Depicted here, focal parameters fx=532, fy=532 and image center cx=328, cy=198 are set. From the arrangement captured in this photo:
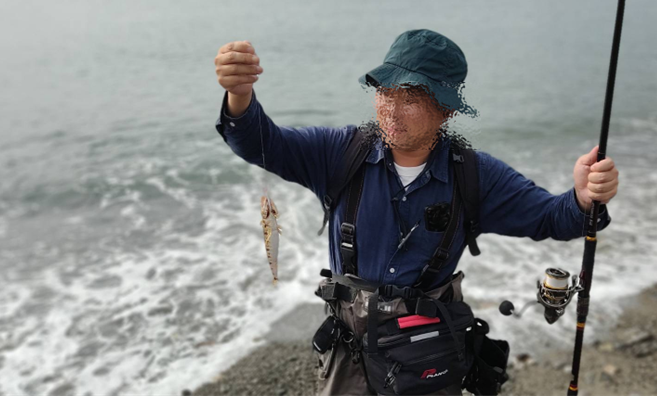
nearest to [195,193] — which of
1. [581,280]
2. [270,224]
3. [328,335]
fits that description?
[270,224]

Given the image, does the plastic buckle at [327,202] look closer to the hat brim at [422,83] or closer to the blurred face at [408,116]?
the blurred face at [408,116]

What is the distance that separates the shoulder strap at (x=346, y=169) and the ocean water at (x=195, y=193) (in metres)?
0.15

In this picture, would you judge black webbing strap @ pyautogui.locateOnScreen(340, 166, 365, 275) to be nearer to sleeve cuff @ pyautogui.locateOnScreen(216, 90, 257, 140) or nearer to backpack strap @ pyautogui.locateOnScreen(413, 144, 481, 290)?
backpack strap @ pyautogui.locateOnScreen(413, 144, 481, 290)

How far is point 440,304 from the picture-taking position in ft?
8.63

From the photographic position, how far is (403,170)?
2619 mm

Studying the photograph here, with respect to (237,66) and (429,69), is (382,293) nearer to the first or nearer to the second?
(429,69)

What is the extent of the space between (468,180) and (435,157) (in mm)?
203

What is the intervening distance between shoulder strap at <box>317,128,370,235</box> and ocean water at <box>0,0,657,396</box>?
0.15m

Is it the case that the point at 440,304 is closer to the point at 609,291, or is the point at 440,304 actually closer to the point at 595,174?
the point at 595,174

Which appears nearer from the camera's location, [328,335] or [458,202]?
[458,202]

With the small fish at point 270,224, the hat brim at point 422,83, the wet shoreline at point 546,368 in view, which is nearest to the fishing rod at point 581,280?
the hat brim at point 422,83

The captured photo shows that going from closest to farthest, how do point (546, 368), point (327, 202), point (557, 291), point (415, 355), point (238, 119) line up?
1. point (238, 119)
2. point (415, 355)
3. point (327, 202)
4. point (557, 291)
5. point (546, 368)

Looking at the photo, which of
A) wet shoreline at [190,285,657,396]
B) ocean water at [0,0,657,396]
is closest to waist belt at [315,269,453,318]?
ocean water at [0,0,657,396]

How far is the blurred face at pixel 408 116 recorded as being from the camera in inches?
91.4
